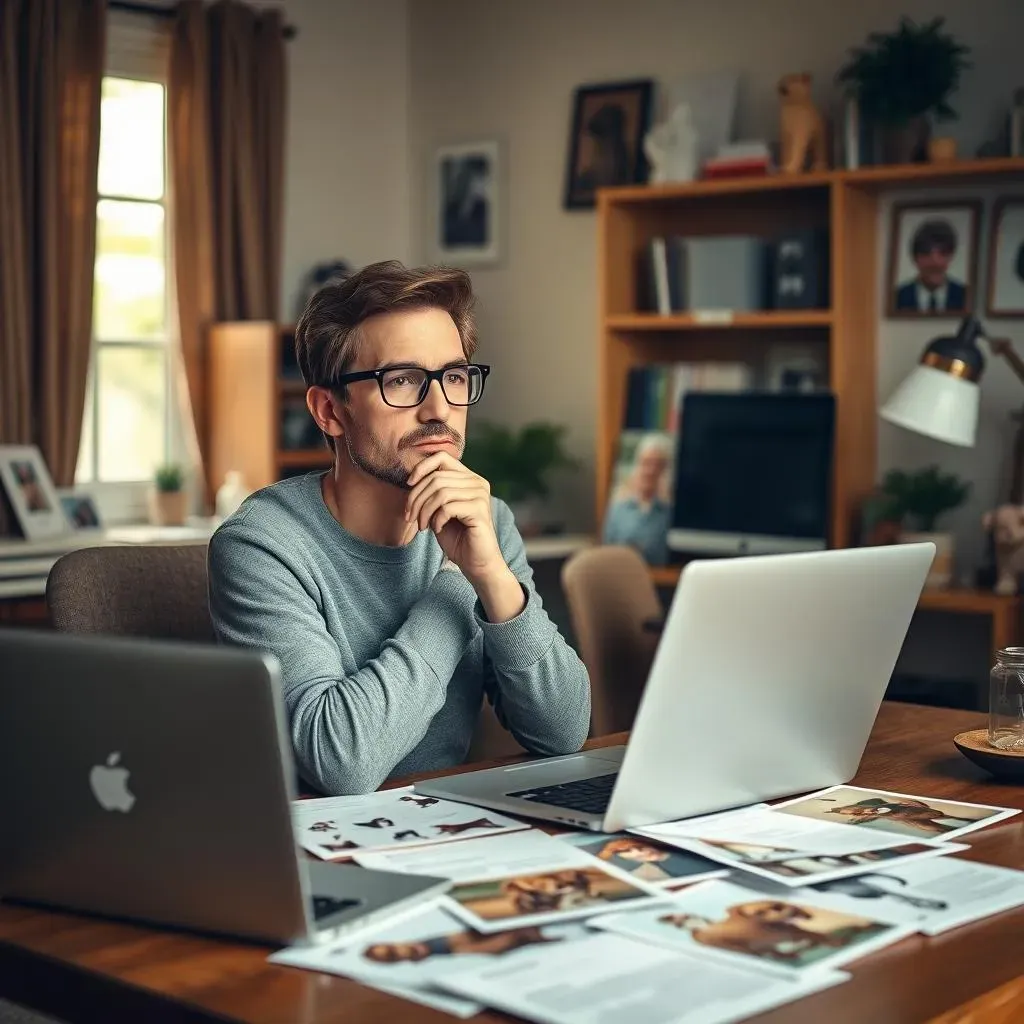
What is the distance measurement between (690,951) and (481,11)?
4.46 metres

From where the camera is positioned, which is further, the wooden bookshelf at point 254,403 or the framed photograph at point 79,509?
the wooden bookshelf at point 254,403

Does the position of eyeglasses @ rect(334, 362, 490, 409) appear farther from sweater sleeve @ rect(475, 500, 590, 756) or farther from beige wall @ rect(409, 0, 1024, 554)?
beige wall @ rect(409, 0, 1024, 554)

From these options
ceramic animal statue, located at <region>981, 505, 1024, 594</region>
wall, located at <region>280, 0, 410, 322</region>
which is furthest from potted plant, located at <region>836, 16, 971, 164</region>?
wall, located at <region>280, 0, 410, 322</region>

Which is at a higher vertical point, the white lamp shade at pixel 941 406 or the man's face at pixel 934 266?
the man's face at pixel 934 266

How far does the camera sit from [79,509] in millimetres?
4340

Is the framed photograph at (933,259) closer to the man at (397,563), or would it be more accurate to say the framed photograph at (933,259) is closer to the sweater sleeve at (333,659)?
the man at (397,563)

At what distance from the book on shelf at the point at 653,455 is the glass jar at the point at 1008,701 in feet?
8.25

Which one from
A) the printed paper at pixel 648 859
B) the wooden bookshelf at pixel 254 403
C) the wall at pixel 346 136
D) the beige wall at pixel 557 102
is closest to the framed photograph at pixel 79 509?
the wooden bookshelf at pixel 254 403

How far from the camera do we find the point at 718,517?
416 centimetres

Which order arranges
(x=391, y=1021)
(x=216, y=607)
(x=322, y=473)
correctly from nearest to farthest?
(x=391, y=1021), (x=216, y=607), (x=322, y=473)

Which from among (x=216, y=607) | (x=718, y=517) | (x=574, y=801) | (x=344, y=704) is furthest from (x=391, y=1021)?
(x=718, y=517)

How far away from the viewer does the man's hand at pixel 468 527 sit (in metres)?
1.77

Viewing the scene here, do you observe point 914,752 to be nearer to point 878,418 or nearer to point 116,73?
point 878,418

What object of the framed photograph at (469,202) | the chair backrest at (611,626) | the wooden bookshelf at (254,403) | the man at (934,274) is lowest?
the chair backrest at (611,626)
